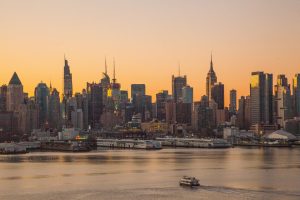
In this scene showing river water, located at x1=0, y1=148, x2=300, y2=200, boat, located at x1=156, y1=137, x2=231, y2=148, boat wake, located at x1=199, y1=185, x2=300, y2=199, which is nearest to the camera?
boat wake, located at x1=199, y1=185, x2=300, y2=199

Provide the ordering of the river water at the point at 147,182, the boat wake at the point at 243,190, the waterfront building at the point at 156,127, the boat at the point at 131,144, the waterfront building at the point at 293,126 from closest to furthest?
1. the boat wake at the point at 243,190
2. the river water at the point at 147,182
3. the boat at the point at 131,144
4. the waterfront building at the point at 293,126
5. the waterfront building at the point at 156,127

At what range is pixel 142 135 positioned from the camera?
159 meters

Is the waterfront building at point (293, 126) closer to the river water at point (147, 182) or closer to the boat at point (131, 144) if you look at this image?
the boat at point (131, 144)

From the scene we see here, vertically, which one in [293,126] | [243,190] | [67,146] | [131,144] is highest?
[293,126]

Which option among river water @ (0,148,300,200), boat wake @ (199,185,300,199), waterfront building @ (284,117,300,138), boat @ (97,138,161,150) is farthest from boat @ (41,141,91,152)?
waterfront building @ (284,117,300,138)

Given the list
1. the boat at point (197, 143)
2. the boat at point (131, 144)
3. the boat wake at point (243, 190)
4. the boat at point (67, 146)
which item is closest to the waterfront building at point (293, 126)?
the boat at point (197, 143)

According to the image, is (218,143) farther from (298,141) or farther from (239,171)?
(239,171)

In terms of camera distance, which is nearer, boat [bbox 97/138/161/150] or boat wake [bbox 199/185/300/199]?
boat wake [bbox 199/185/300/199]

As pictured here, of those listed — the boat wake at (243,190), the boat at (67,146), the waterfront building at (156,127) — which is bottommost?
the boat wake at (243,190)

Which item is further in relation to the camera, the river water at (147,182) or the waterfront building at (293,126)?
the waterfront building at (293,126)

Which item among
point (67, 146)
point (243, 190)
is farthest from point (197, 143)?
point (243, 190)

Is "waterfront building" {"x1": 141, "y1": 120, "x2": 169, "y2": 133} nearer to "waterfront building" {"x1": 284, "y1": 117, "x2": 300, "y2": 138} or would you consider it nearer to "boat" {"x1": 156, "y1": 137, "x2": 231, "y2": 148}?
"waterfront building" {"x1": 284, "y1": 117, "x2": 300, "y2": 138}

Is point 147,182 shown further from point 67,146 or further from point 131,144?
point 131,144

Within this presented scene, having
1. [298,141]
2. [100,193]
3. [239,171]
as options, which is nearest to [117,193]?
[100,193]
